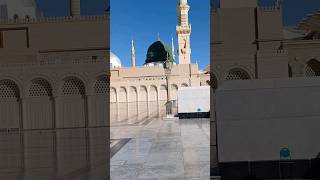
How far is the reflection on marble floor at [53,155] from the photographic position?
2664 millimetres

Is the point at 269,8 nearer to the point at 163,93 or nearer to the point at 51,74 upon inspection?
the point at 51,74

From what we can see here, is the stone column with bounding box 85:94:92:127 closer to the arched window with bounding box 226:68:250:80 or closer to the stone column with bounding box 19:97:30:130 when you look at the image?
the stone column with bounding box 19:97:30:130

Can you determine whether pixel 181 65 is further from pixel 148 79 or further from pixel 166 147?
pixel 166 147

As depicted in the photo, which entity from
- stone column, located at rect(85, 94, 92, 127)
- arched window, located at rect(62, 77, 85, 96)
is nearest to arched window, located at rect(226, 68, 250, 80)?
stone column, located at rect(85, 94, 92, 127)

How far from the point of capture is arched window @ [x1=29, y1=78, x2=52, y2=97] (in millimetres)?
7074

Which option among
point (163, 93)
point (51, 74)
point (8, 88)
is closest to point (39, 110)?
point (51, 74)

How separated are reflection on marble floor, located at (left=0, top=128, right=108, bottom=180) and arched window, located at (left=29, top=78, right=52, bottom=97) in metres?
1.71

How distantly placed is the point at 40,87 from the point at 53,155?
13.2 feet

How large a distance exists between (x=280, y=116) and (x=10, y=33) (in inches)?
108

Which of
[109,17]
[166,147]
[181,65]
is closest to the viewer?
[109,17]

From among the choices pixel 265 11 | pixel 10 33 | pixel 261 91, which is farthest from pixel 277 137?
pixel 10 33

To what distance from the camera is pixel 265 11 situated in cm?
309

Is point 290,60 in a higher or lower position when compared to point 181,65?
lower

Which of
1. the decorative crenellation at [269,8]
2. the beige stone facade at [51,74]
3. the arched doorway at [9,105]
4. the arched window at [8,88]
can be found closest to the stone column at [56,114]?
the beige stone facade at [51,74]
